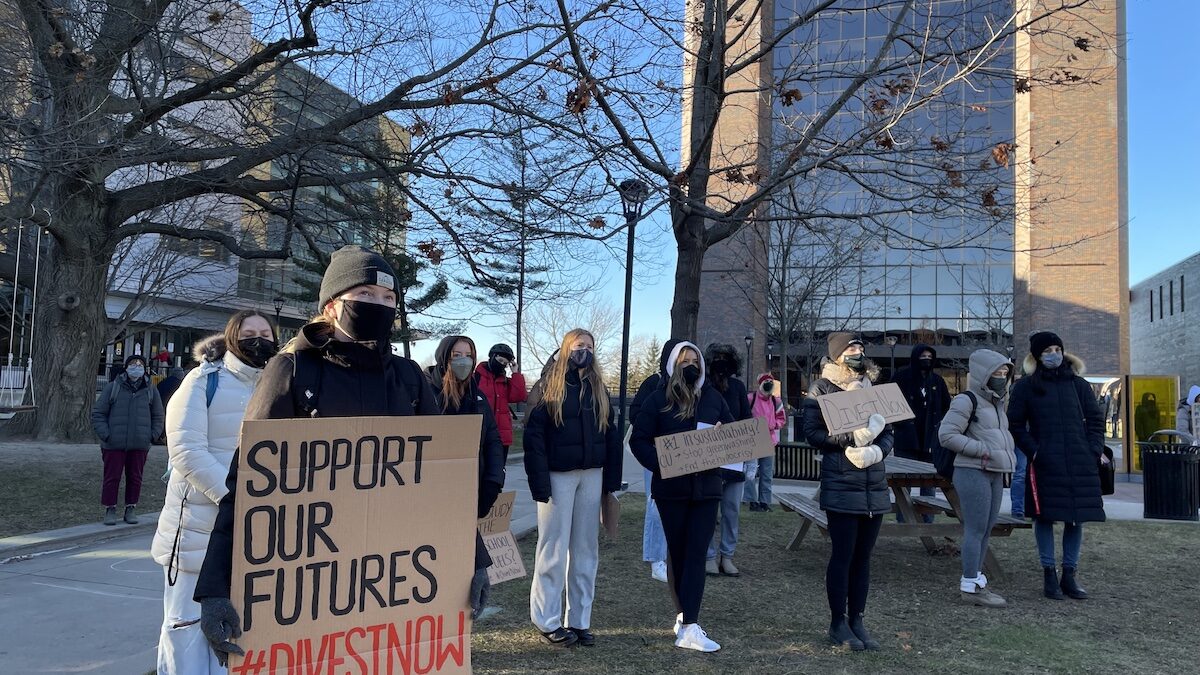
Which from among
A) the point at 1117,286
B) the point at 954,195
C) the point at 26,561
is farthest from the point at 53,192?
the point at 1117,286

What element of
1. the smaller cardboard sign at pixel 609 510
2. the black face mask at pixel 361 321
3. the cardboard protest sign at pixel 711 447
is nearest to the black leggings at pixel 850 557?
the cardboard protest sign at pixel 711 447

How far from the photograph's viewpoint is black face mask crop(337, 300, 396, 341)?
8.61ft

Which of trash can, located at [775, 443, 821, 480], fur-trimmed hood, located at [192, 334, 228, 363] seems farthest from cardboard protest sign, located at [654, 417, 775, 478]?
trash can, located at [775, 443, 821, 480]

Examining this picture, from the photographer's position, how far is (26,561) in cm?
739

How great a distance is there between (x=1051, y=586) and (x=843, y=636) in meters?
2.51

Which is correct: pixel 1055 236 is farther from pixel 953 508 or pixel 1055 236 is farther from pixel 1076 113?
pixel 953 508

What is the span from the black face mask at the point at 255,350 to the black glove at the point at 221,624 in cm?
163

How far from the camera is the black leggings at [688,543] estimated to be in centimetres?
493

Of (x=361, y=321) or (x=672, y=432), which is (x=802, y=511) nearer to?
(x=672, y=432)

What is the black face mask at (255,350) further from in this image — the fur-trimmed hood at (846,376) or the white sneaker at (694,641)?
the fur-trimmed hood at (846,376)

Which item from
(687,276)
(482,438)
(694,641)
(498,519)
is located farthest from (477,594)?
(687,276)

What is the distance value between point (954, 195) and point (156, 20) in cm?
890

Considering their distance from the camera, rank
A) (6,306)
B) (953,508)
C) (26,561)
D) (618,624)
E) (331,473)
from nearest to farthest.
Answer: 1. (331,473)
2. (618,624)
3. (26,561)
4. (953,508)
5. (6,306)

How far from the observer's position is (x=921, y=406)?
920 cm
